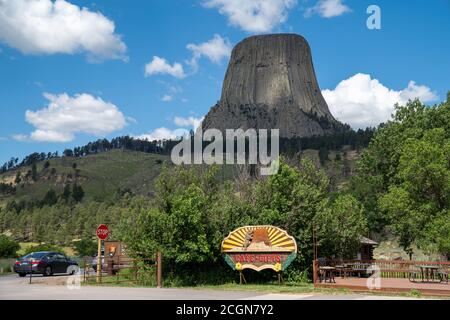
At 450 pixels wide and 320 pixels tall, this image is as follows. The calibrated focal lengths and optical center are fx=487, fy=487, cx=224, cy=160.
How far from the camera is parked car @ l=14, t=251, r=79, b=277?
80.9ft

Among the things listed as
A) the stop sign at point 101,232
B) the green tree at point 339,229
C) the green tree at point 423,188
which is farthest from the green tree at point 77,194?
the stop sign at point 101,232

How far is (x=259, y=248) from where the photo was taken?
18.9m

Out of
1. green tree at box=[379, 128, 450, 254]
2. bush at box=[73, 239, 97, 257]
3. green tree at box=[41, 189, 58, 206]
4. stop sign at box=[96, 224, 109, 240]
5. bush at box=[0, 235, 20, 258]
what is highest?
green tree at box=[41, 189, 58, 206]

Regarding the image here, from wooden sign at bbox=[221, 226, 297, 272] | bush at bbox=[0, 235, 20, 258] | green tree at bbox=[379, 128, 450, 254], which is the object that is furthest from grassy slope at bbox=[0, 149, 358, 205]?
wooden sign at bbox=[221, 226, 297, 272]

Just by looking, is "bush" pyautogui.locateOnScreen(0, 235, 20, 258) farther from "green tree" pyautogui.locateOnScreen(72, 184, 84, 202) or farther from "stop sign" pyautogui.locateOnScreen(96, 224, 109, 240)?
"green tree" pyautogui.locateOnScreen(72, 184, 84, 202)

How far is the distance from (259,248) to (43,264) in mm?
12468

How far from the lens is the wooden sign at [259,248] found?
18.6m

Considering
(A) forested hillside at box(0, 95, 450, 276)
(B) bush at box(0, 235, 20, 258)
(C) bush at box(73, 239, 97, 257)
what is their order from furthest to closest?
(C) bush at box(73, 239, 97, 257)
(B) bush at box(0, 235, 20, 258)
(A) forested hillside at box(0, 95, 450, 276)

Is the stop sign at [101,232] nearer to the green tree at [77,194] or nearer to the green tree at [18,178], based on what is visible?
the green tree at [77,194]

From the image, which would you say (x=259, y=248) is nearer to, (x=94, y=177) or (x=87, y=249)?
(x=87, y=249)

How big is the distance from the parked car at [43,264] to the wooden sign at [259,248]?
426 inches

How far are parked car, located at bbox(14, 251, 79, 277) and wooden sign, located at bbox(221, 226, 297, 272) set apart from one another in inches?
426

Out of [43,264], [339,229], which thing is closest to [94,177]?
[43,264]

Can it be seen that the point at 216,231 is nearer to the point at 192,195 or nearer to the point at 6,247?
the point at 192,195
